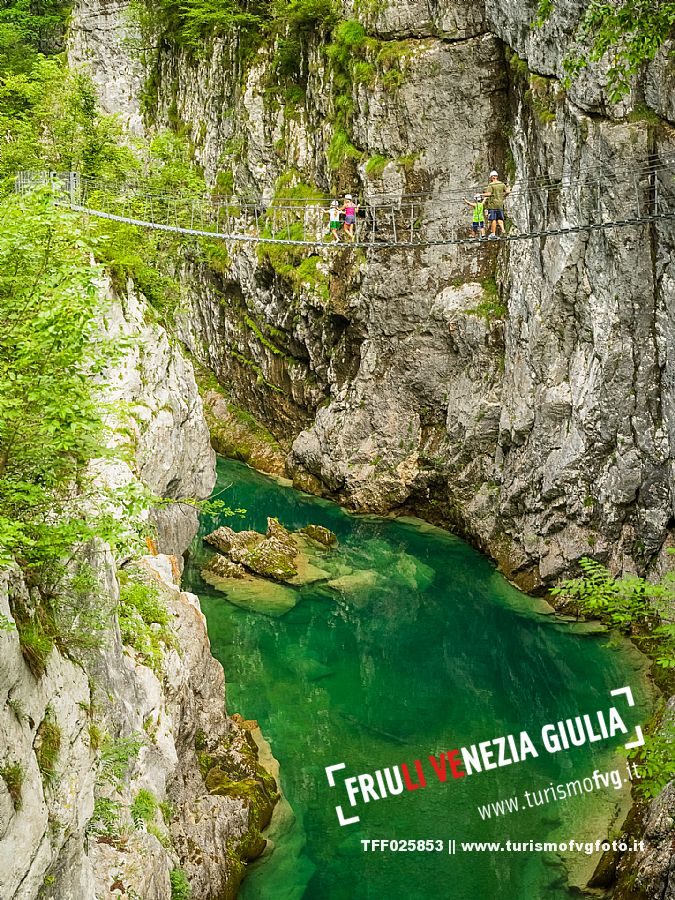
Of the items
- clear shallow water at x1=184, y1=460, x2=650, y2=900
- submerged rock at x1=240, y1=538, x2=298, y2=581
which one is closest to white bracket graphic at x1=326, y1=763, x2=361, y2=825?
clear shallow water at x1=184, y1=460, x2=650, y2=900

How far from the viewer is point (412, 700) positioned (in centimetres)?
1652

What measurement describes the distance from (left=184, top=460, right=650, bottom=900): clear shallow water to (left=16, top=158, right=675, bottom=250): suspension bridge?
815 centimetres

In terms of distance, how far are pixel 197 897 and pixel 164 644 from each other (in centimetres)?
299

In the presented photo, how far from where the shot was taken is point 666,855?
10312 millimetres

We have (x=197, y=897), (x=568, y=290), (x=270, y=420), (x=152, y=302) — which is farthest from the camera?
(x=270, y=420)

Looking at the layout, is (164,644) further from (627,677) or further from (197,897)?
(627,677)

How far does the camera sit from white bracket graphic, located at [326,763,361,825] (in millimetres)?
12820

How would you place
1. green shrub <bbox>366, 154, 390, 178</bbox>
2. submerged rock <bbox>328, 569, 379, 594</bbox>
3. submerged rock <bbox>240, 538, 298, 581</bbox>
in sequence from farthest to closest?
green shrub <bbox>366, 154, 390, 178</bbox>, submerged rock <bbox>240, 538, 298, 581</bbox>, submerged rock <bbox>328, 569, 379, 594</bbox>

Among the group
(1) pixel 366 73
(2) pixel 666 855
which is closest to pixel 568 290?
(1) pixel 366 73

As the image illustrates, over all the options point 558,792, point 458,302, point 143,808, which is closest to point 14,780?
point 143,808

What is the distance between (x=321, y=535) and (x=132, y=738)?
15303mm

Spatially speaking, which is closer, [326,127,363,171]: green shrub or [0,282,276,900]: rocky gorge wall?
[0,282,276,900]: rocky gorge wall

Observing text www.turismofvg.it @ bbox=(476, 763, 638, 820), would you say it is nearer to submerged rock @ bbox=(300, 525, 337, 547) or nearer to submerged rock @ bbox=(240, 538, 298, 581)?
submerged rock @ bbox=(240, 538, 298, 581)

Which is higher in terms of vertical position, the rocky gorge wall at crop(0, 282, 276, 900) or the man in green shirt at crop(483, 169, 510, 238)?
the man in green shirt at crop(483, 169, 510, 238)
